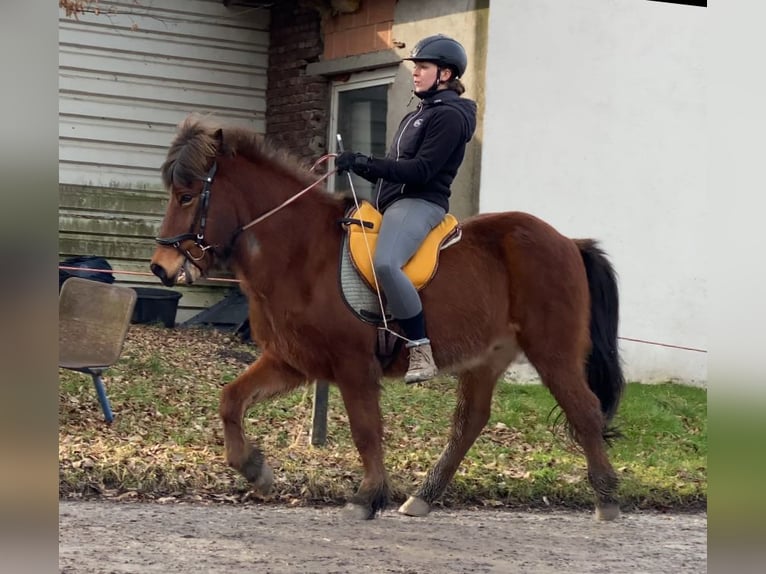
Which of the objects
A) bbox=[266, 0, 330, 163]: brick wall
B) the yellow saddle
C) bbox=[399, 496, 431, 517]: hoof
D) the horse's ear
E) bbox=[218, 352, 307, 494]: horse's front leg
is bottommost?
bbox=[399, 496, 431, 517]: hoof

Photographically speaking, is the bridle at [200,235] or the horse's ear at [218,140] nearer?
the bridle at [200,235]

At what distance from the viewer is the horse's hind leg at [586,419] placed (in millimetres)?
5980

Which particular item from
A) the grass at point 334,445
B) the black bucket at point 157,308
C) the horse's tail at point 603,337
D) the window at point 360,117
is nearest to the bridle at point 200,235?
the grass at point 334,445

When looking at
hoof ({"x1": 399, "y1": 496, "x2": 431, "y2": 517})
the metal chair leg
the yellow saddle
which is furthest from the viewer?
the metal chair leg

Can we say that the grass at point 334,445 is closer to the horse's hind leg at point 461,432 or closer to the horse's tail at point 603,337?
the horse's hind leg at point 461,432

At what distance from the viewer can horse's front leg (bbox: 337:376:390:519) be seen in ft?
17.7

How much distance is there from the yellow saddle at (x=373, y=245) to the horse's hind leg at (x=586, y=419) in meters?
0.92

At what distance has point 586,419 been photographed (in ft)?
19.7

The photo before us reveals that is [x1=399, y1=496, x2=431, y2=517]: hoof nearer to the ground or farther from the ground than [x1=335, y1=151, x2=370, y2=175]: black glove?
nearer to the ground

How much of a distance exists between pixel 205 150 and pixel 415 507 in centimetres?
248

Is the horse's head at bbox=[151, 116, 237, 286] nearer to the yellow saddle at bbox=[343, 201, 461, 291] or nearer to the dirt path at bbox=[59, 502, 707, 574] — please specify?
the yellow saddle at bbox=[343, 201, 461, 291]

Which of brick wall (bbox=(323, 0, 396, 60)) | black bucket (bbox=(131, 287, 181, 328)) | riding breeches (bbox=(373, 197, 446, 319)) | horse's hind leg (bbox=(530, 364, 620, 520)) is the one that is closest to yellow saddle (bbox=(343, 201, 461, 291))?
riding breeches (bbox=(373, 197, 446, 319))

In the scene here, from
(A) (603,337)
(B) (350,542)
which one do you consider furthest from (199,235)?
(A) (603,337)

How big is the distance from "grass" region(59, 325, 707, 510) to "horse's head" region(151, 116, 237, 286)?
5.34 feet
